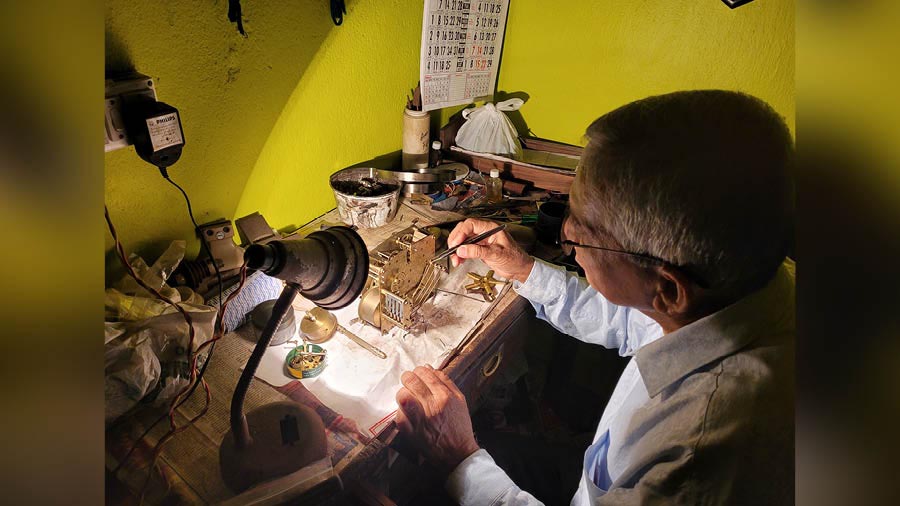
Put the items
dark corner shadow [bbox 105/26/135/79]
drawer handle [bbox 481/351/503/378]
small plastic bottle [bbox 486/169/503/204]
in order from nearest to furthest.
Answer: dark corner shadow [bbox 105/26/135/79], drawer handle [bbox 481/351/503/378], small plastic bottle [bbox 486/169/503/204]

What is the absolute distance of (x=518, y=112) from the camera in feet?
9.00

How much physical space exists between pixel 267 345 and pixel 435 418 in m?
0.44

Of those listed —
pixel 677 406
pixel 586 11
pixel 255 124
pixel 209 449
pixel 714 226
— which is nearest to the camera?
pixel 714 226

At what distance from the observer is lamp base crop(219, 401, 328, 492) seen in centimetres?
96

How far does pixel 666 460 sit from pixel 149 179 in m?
1.27

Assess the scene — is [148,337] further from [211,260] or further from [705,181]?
[705,181]

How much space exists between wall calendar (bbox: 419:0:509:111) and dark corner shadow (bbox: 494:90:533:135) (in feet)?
0.40

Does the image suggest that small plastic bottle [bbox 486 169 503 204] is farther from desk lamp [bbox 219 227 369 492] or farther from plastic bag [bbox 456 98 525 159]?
desk lamp [bbox 219 227 369 492]

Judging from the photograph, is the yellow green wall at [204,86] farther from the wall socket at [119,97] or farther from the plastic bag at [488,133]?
the plastic bag at [488,133]

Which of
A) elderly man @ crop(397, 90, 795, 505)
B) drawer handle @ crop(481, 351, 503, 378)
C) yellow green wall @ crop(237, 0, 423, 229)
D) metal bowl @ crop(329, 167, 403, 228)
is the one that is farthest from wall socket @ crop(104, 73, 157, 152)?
drawer handle @ crop(481, 351, 503, 378)

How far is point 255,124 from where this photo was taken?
57.1 inches

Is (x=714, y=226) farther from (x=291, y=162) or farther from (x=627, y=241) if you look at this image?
(x=291, y=162)

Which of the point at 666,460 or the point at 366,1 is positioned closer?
the point at 666,460

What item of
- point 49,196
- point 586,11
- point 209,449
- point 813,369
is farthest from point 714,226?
point 586,11
